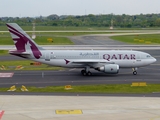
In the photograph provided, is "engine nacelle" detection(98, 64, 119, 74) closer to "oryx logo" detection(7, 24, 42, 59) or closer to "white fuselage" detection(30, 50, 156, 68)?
"white fuselage" detection(30, 50, 156, 68)

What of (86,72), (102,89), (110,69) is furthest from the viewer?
(86,72)

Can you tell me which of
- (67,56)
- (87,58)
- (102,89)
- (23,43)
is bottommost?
(102,89)

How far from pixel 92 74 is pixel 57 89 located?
13.3m

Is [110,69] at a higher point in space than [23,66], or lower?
higher

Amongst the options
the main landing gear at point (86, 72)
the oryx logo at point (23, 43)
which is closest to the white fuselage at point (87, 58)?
the main landing gear at point (86, 72)
